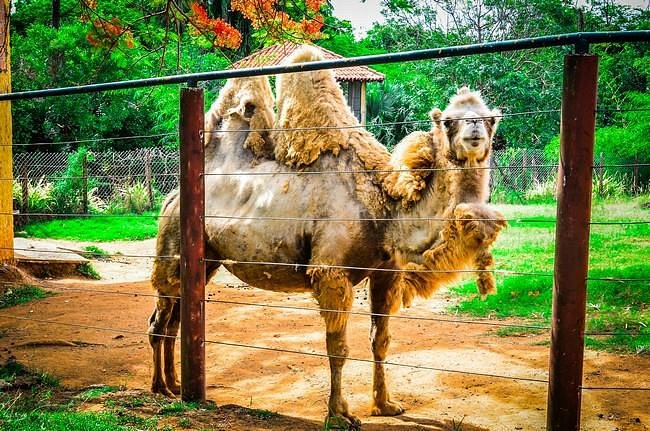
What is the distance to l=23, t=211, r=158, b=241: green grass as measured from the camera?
53.8ft

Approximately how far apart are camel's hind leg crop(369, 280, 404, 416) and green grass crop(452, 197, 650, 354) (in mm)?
1096

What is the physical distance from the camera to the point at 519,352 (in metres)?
6.98

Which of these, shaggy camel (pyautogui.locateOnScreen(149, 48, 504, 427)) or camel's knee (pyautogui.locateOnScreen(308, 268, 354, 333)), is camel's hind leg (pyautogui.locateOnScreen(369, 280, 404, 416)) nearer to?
shaggy camel (pyautogui.locateOnScreen(149, 48, 504, 427))

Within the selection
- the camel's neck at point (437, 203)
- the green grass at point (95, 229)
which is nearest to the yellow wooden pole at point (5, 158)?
the green grass at point (95, 229)

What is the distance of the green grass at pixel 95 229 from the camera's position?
1641 cm

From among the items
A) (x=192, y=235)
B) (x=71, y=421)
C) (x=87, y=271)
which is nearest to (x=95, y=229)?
(x=87, y=271)

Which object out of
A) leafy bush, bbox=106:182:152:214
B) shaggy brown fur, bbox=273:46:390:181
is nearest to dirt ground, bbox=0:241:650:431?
shaggy brown fur, bbox=273:46:390:181

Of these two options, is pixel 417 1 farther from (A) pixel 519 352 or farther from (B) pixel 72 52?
(A) pixel 519 352

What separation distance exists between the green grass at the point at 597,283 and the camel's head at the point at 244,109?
221 cm

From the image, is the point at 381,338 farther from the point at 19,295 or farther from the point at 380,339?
the point at 19,295

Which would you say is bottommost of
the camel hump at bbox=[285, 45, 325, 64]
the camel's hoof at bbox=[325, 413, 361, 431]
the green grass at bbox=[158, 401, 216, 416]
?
the camel's hoof at bbox=[325, 413, 361, 431]

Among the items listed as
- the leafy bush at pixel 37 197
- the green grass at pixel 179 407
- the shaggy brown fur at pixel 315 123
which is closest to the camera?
the green grass at pixel 179 407

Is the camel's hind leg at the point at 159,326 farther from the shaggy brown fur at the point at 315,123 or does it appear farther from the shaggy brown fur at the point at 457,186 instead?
the shaggy brown fur at the point at 457,186

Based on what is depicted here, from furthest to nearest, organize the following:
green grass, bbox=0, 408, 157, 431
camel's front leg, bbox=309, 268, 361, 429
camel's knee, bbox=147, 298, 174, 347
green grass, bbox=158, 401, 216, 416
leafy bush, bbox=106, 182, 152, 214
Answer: leafy bush, bbox=106, 182, 152, 214 < camel's knee, bbox=147, 298, 174, 347 < camel's front leg, bbox=309, 268, 361, 429 < green grass, bbox=158, 401, 216, 416 < green grass, bbox=0, 408, 157, 431
